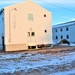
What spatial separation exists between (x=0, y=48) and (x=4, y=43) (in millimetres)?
3453

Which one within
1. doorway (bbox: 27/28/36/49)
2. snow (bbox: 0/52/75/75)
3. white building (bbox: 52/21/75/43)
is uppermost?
white building (bbox: 52/21/75/43)

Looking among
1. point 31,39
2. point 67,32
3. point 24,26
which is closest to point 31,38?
point 31,39

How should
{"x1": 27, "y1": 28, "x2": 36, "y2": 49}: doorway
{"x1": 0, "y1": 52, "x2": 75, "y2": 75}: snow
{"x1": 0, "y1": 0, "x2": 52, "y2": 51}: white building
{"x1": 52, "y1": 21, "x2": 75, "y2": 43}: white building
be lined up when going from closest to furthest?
{"x1": 0, "y1": 52, "x2": 75, "y2": 75}: snow → {"x1": 0, "y1": 0, "x2": 52, "y2": 51}: white building → {"x1": 27, "y1": 28, "x2": 36, "y2": 49}: doorway → {"x1": 52, "y1": 21, "x2": 75, "y2": 43}: white building

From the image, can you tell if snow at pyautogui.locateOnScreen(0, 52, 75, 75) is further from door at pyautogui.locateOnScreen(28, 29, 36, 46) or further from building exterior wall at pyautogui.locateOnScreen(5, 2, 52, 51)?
door at pyautogui.locateOnScreen(28, 29, 36, 46)

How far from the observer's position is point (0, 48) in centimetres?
3672

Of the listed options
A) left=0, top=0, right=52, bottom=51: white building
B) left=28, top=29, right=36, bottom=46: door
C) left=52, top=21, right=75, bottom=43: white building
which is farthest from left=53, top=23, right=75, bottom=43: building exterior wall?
left=28, top=29, right=36, bottom=46: door

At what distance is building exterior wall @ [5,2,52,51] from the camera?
33156 mm

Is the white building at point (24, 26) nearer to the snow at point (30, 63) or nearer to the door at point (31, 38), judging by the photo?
the door at point (31, 38)

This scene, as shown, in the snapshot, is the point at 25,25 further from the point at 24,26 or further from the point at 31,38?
the point at 31,38

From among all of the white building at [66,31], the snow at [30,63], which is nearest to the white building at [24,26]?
the snow at [30,63]

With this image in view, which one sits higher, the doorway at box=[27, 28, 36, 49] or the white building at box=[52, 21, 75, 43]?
the white building at box=[52, 21, 75, 43]

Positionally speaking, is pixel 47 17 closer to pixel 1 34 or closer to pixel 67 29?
pixel 1 34

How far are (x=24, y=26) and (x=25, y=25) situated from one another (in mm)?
231

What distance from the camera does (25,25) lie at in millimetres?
34406
